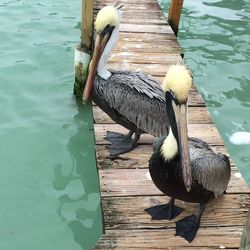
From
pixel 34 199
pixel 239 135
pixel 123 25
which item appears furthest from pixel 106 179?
pixel 123 25

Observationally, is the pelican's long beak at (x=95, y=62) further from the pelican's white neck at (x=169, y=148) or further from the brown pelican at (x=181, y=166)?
the pelican's white neck at (x=169, y=148)

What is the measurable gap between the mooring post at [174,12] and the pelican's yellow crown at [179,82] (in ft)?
11.8

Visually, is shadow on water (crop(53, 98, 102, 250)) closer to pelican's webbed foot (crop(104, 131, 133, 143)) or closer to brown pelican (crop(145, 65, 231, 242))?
pelican's webbed foot (crop(104, 131, 133, 143))

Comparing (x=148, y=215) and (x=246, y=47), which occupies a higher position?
(x=148, y=215)

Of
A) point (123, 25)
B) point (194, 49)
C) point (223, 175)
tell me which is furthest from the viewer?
point (194, 49)

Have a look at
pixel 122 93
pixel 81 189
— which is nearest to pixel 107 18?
pixel 122 93

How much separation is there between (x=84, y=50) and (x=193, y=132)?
1.88 m

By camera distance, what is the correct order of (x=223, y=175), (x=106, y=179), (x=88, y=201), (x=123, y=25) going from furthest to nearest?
(x=123, y=25) < (x=88, y=201) < (x=106, y=179) < (x=223, y=175)

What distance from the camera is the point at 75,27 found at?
7551 millimetres

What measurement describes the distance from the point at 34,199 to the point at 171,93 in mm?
2097

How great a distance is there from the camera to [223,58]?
23.0 ft

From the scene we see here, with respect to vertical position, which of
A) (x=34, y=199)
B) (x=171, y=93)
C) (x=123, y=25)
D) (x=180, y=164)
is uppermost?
(x=171, y=93)

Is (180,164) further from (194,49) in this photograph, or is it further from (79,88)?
(194,49)

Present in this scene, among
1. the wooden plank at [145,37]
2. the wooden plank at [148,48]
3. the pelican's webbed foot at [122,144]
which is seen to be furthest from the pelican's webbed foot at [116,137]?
the wooden plank at [145,37]
